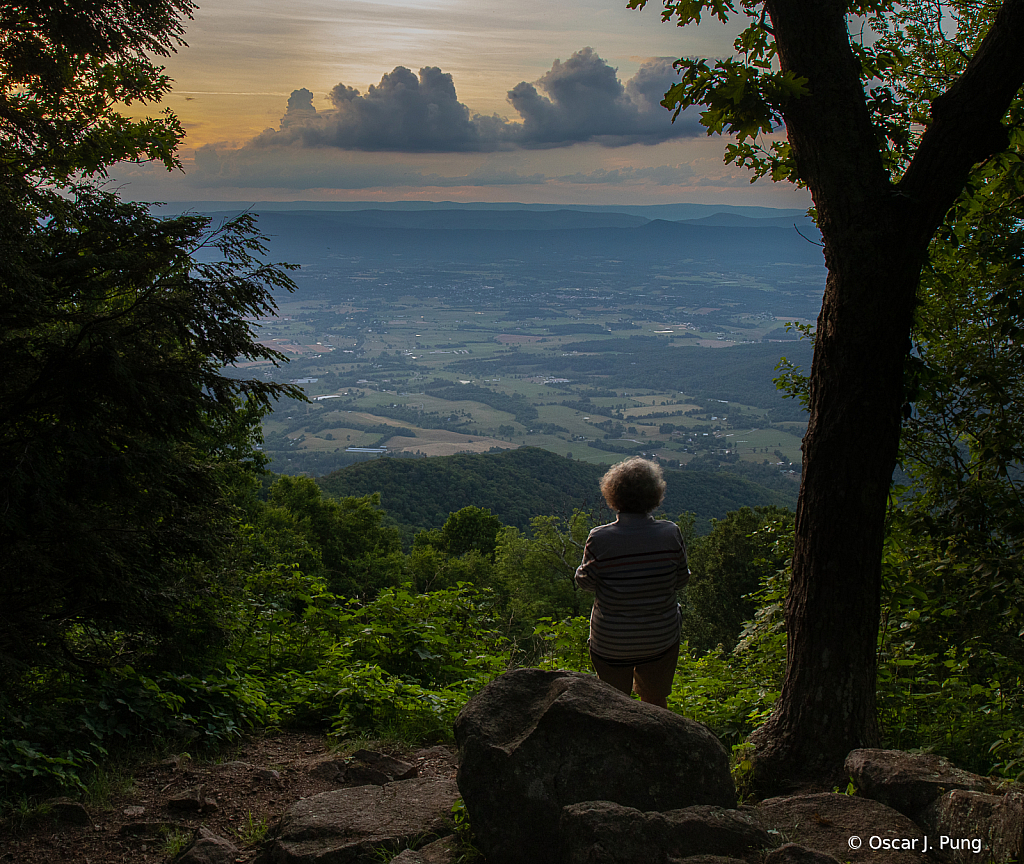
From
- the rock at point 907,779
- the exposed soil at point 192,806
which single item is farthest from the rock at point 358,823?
the rock at point 907,779

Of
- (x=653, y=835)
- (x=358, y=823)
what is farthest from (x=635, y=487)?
(x=358, y=823)

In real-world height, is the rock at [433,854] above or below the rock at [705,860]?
below

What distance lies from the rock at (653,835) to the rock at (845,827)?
0.28m

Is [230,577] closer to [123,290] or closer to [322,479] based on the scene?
[123,290]

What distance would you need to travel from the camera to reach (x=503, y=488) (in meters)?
53.5

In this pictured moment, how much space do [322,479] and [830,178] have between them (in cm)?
5124

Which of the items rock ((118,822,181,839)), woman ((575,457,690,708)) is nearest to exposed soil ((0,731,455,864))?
rock ((118,822,181,839))

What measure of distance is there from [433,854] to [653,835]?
86 cm

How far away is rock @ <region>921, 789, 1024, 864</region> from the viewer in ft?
7.10

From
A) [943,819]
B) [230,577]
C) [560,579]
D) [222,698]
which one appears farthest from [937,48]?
[560,579]

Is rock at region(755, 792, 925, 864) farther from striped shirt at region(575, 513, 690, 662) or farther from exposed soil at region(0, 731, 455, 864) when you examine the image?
exposed soil at region(0, 731, 455, 864)

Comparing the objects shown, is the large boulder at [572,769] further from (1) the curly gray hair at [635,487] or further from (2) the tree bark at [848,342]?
(2) the tree bark at [848,342]

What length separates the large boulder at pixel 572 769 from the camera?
246 cm

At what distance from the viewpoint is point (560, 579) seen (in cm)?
3244
